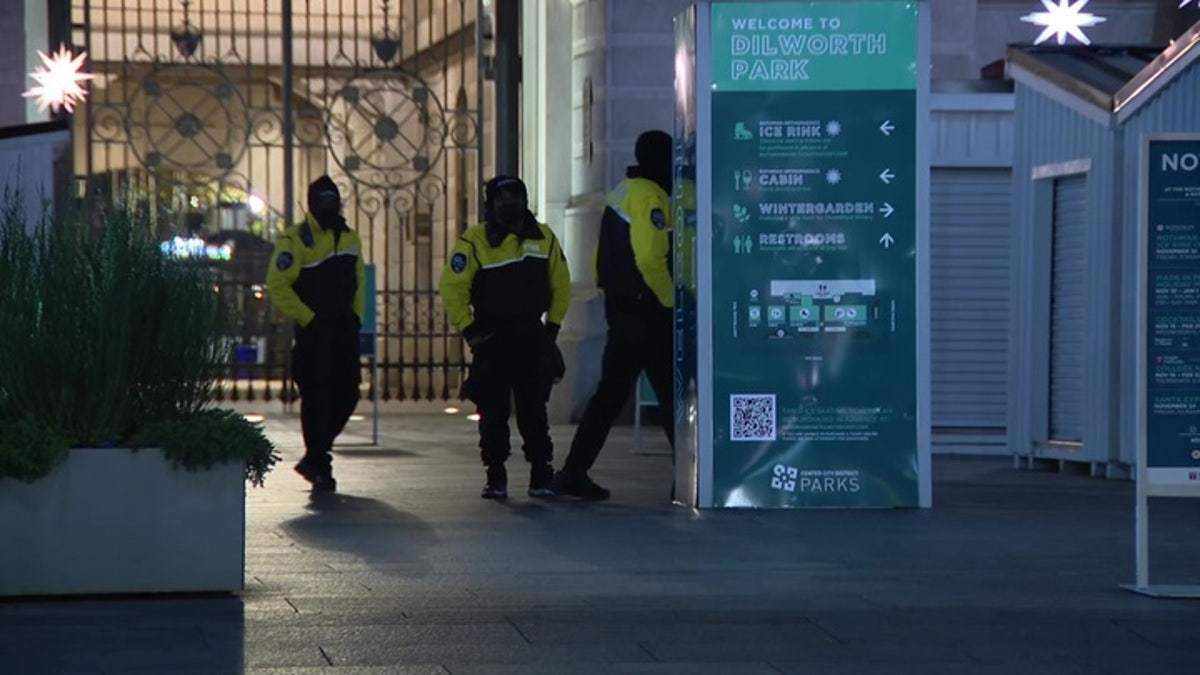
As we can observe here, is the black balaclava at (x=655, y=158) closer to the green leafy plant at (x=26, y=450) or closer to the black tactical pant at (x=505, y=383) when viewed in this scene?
the black tactical pant at (x=505, y=383)

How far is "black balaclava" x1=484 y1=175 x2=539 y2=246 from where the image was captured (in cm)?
1273

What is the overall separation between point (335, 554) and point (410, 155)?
13.2m

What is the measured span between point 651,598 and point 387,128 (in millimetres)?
14478

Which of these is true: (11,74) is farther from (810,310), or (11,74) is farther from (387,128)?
(810,310)

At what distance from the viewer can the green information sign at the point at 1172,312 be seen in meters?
9.06

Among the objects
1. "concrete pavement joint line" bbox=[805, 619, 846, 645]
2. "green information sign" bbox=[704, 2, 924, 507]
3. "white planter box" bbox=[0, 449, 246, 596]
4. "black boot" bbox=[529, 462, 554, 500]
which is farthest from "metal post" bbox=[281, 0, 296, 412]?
"concrete pavement joint line" bbox=[805, 619, 846, 645]

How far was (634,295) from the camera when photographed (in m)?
12.7

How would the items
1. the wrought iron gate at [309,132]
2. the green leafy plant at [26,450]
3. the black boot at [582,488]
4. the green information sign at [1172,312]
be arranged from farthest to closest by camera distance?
the wrought iron gate at [309,132] < the black boot at [582,488] < the green information sign at [1172,312] < the green leafy plant at [26,450]

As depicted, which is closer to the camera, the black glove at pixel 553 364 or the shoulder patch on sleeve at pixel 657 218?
the shoulder patch on sleeve at pixel 657 218

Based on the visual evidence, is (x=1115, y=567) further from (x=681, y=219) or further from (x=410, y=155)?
(x=410, y=155)

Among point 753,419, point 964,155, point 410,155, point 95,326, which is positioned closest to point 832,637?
point 95,326

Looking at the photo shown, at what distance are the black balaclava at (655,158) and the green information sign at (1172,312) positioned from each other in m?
4.00

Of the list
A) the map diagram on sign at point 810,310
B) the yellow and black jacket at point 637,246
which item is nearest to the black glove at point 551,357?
the yellow and black jacket at point 637,246

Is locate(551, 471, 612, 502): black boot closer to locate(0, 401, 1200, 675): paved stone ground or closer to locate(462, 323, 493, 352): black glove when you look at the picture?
locate(0, 401, 1200, 675): paved stone ground
